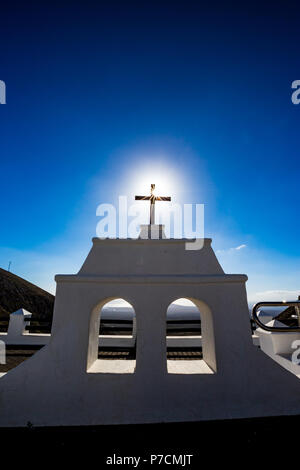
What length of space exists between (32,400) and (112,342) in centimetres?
448

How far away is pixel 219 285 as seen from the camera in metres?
4.52

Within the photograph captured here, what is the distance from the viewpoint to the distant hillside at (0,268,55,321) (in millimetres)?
22844

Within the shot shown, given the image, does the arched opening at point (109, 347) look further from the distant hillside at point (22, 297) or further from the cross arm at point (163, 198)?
the distant hillside at point (22, 297)

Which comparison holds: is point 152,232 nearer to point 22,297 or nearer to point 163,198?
point 163,198

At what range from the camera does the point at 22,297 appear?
24828 mm

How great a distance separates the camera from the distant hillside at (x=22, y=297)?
2284 centimetres

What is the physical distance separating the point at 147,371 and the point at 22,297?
26.1 meters

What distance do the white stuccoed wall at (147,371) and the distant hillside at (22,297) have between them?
2073 centimetres

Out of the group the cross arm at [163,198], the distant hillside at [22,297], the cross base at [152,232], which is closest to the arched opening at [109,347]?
the cross base at [152,232]

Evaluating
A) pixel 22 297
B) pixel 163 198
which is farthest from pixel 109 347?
pixel 22 297

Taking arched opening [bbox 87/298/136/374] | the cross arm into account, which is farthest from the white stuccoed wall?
the cross arm

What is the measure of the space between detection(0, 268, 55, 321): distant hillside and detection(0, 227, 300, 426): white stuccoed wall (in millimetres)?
20728
